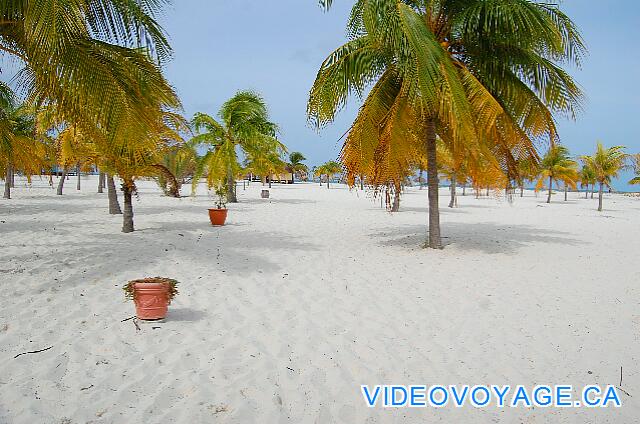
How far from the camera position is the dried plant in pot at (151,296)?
5.16m

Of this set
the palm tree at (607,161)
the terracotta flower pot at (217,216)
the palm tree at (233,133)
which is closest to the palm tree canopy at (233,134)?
the palm tree at (233,133)

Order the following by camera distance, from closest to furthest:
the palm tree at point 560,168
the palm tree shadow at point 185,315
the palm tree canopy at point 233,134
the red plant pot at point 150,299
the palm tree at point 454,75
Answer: the red plant pot at point 150,299 < the palm tree shadow at point 185,315 < the palm tree at point 454,75 < the palm tree canopy at point 233,134 < the palm tree at point 560,168

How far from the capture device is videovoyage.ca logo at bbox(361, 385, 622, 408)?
12.2 feet

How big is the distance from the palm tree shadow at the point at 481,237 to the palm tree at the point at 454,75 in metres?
1.27

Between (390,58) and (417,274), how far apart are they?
5.10 metres

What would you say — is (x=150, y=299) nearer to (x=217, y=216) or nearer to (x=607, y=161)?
(x=217, y=216)

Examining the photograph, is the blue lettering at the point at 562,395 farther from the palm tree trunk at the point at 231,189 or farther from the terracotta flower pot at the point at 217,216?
the palm tree trunk at the point at 231,189

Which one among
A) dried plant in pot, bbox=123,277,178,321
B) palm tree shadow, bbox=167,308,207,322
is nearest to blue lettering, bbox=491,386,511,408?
palm tree shadow, bbox=167,308,207,322

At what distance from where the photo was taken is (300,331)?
5250mm

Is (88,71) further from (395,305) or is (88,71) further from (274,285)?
(395,305)

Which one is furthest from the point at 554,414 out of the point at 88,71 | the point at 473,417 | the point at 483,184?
the point at 483,184

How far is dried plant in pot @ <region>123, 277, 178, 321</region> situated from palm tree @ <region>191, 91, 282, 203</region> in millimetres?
17164

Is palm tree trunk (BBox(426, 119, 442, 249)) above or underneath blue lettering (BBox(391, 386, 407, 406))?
above

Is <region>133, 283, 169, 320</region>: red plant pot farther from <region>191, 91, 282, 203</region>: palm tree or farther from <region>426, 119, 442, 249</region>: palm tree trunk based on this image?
<region>191, 91, 282, 203</region>: palm tree
